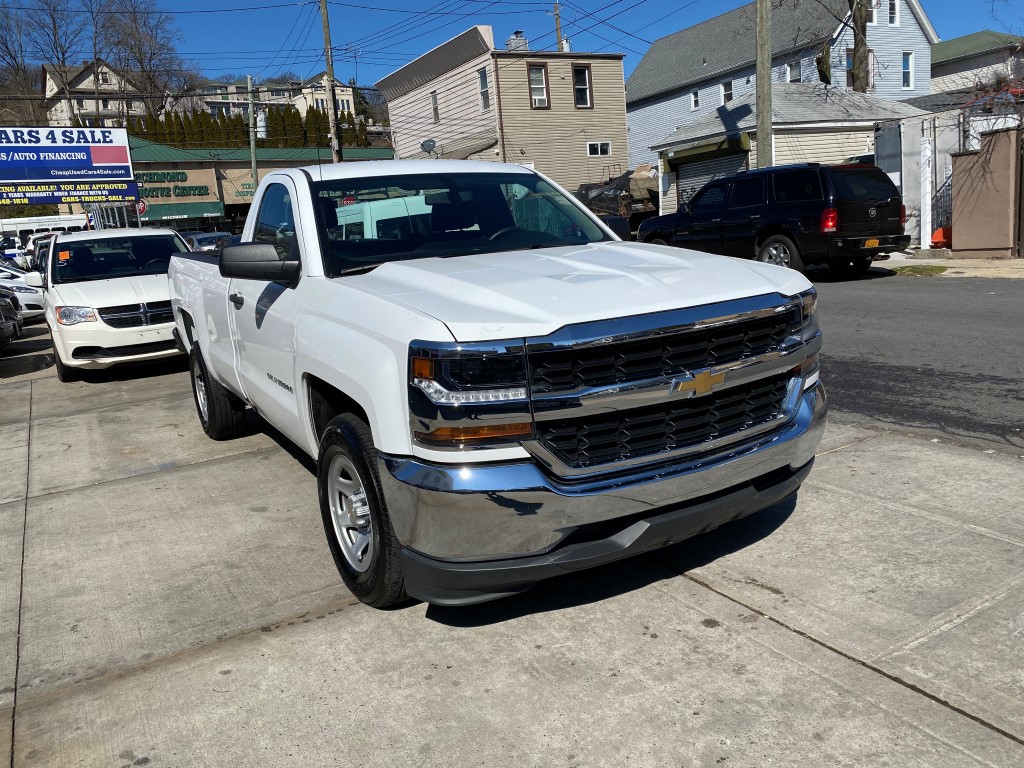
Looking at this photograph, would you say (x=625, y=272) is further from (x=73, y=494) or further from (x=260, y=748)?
(x=73, y=494)

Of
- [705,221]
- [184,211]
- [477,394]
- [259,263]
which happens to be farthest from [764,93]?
[184,211]

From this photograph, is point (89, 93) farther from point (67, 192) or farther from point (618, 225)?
point (618, 225)

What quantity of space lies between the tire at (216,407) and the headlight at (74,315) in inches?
146

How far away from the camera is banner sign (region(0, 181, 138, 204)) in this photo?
27.9 m

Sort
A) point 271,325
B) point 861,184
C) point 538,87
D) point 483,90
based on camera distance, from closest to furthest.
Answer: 1. point 271,325
2. point 861,184
3. point 483,90
4. point 538,87

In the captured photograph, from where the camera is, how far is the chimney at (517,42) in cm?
3625

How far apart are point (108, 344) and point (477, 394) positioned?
8480mm

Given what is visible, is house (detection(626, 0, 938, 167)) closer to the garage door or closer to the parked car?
the garage door

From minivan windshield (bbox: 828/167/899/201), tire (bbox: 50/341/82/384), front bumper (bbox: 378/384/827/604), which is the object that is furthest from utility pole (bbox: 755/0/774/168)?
front bumper (bbox: 378/384/827/604)

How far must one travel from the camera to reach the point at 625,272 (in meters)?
3.62

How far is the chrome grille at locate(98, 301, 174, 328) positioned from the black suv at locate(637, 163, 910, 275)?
9446 millimetres

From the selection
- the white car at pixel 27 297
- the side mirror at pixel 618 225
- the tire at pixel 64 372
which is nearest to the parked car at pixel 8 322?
the tire at pixel 64 372

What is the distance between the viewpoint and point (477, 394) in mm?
→ 2986

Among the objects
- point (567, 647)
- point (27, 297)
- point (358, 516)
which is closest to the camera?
point (567, 647)
